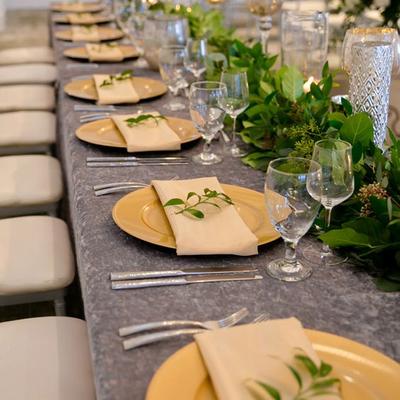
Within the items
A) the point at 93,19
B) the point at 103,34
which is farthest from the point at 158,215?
the point at 93,19

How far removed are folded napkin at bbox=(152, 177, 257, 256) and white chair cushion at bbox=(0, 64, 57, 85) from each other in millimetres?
2580

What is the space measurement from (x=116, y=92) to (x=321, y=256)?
1.24 meters

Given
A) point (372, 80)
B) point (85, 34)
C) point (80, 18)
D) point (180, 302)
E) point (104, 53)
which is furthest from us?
point (80, 18)

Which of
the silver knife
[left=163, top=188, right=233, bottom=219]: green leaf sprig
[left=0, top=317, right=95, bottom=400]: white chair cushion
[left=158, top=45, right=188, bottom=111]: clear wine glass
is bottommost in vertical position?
[left=0, top=317, right=95, bottom=400]: white chair cushion

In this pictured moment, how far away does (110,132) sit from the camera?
6.09ft

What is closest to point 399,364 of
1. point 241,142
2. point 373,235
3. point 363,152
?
point 373,235

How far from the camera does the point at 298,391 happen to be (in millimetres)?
797

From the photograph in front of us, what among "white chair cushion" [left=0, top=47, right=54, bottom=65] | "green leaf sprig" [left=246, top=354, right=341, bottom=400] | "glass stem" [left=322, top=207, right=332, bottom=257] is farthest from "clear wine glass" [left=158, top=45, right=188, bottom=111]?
"white chair cushion" [left=0, top=47, right=54, bottom=65]

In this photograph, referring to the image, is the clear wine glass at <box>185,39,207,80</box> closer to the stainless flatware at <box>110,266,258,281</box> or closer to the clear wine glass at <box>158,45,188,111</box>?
the clear wine glass at <box>158,45,188,111</box>

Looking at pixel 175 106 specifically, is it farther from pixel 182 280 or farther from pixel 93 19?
pixel 93 19

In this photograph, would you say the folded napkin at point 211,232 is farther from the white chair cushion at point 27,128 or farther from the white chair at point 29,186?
the white chair cushion at point 27,128

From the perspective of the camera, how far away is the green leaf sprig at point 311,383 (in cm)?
78

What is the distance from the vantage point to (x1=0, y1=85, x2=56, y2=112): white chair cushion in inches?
129

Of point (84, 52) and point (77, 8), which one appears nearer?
point (84, 52)
